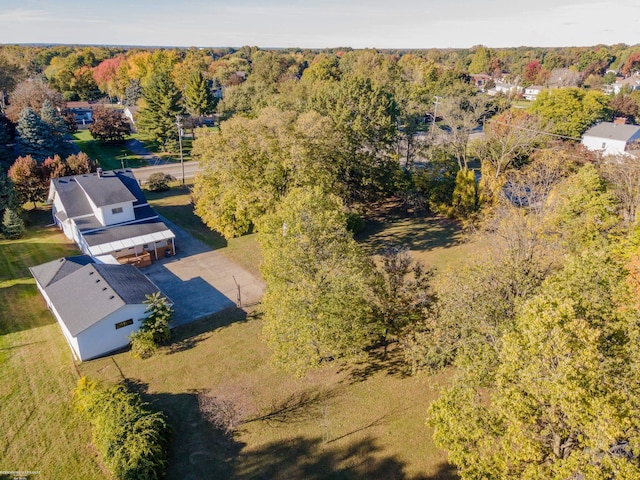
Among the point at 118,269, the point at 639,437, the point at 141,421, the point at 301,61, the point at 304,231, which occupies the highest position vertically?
the point at 301,61

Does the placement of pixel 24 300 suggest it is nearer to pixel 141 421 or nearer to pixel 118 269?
pixel 118 269

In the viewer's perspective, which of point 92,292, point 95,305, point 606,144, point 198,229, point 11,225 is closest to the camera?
point 95,305

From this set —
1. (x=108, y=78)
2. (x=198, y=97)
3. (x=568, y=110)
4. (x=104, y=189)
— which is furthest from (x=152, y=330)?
(x=108, y=78)

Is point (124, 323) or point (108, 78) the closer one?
point (124, 323)

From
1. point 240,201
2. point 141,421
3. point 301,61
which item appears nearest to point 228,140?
point 240,201

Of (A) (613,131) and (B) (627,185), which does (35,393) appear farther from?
(A) (613,131)

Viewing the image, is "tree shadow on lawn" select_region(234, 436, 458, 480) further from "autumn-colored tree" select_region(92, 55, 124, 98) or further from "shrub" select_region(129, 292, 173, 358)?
"autumn-colored tree" select_region(92, 55, 124, 98)

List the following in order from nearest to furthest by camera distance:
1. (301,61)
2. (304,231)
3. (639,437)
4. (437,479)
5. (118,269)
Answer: (639,437) → (437,479) → (304,231) → (118,269) → (301,61)
